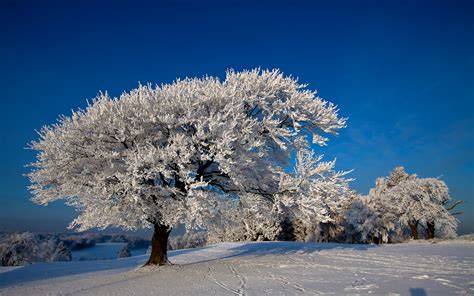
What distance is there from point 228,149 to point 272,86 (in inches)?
203

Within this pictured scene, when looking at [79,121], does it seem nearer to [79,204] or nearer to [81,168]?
[81,168]

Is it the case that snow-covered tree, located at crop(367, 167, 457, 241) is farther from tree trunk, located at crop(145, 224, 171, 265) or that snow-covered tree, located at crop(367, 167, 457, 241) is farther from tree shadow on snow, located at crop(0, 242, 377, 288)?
tree trunk, located at crop(145, 224, 171, 265)

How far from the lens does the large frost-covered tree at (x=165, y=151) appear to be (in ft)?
43.1

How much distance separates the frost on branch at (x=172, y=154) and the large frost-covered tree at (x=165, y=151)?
46 mm

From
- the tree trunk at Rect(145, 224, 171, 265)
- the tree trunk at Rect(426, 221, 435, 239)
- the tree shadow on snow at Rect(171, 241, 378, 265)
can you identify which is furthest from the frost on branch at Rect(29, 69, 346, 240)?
the tree trunk at Rect(426, 221, 435, 239)

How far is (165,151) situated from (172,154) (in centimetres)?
47

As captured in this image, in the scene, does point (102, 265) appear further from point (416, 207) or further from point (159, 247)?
point (416, 207)

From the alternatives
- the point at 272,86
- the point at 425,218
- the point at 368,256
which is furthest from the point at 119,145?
the point at 425,218

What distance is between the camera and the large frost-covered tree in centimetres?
1313

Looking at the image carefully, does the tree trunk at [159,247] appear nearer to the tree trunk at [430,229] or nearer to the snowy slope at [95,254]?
the snowy slope at [95,254]

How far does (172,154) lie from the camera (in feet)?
42.2

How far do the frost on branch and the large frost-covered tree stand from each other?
0.05 metres

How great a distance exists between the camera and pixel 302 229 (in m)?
48.2

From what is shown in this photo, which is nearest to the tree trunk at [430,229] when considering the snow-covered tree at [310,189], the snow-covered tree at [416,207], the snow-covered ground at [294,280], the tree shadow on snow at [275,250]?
the snow-covered tree at [416,207]
